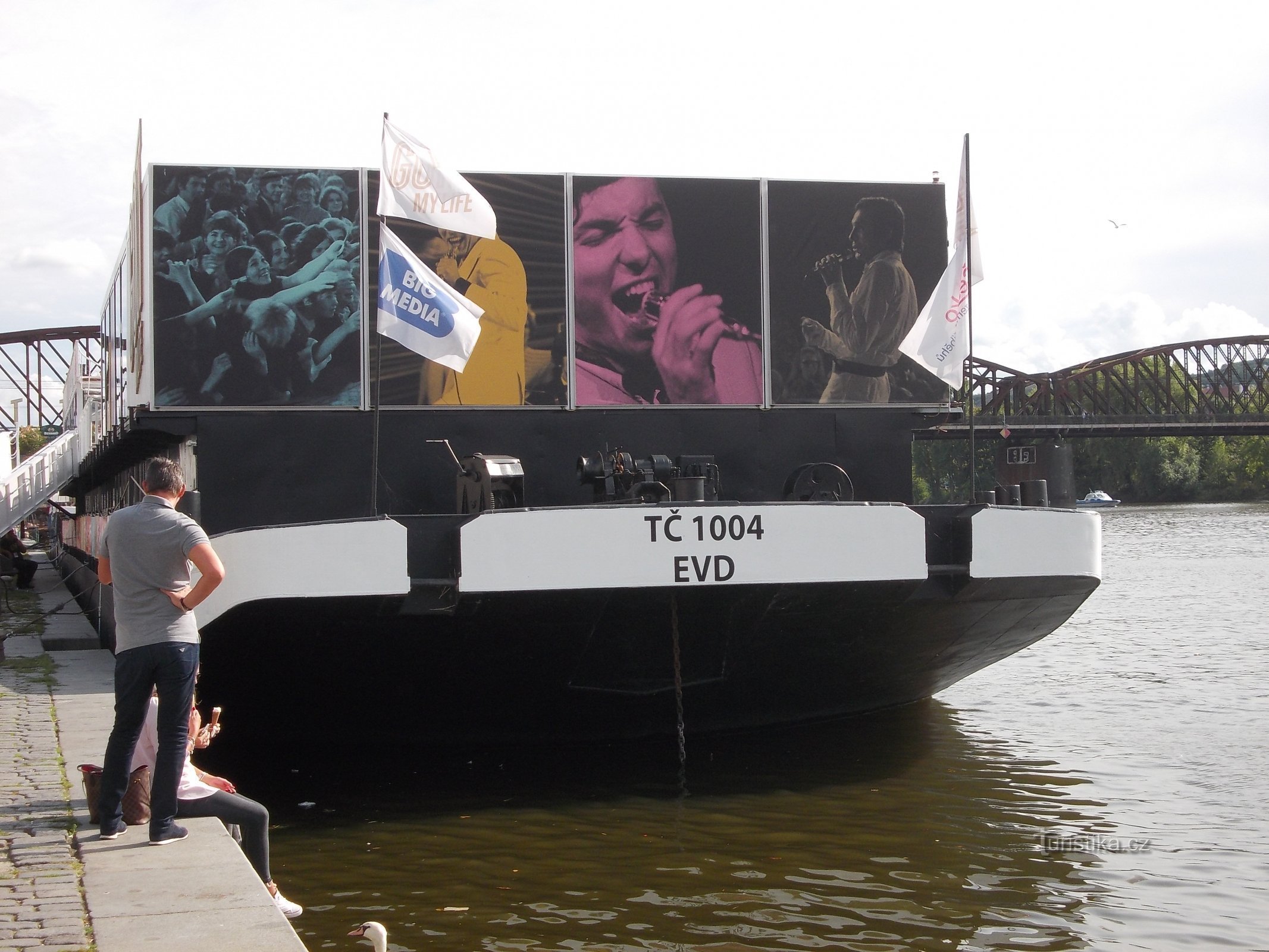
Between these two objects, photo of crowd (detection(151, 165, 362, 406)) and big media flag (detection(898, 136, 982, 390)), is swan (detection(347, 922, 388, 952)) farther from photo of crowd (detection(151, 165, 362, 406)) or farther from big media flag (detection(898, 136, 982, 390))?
big media flag (detection(898, 136, 982, 390))

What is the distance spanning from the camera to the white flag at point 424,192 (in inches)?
379

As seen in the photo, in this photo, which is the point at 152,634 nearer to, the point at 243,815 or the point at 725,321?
the point at 243,815

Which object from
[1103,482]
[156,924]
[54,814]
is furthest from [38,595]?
[1103,482]

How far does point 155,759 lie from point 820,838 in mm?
4119

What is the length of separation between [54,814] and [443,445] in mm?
5443

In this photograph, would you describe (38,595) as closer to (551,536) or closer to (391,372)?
(391,372)

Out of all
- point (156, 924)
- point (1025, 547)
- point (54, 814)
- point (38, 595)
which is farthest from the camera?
point (38, 595)

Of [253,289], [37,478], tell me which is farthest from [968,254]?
[37,478]

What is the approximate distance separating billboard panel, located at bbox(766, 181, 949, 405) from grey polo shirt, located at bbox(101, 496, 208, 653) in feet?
23.7

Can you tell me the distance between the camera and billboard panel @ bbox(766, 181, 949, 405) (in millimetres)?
12539

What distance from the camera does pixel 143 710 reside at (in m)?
6.06

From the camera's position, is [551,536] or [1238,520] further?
[1238,520]

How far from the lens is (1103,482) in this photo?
114 metres

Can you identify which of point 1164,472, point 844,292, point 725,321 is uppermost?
point 1164,472
